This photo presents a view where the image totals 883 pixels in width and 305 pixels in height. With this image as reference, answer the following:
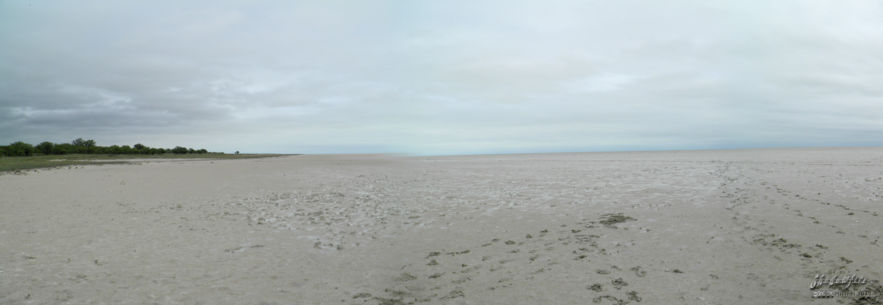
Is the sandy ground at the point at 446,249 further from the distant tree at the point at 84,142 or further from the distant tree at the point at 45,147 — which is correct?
the distant tree at the point at 84,142

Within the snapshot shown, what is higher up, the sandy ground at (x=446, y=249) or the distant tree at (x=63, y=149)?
the distant tree at (x=63, y=149)

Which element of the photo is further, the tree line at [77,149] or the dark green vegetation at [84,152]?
the tree line at [77,149]

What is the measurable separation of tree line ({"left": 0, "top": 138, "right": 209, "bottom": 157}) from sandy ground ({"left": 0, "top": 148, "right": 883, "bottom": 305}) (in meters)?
72.6

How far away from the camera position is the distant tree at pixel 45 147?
239 ft

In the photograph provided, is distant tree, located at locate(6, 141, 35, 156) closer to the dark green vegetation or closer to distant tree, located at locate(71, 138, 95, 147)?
the dark green vegetation

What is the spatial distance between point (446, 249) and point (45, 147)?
96417 mm

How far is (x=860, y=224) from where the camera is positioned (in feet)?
32.0

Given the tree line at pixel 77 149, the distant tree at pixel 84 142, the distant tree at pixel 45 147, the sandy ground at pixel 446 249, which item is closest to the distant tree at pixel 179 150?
the tree line at pixel 77 149

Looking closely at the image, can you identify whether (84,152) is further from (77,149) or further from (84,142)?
(84,142)

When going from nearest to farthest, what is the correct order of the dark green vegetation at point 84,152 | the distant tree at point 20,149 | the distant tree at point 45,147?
the dark green vegetation at point 84,152 < the distant tree at point 20,149 < the distant tree at point 45,147

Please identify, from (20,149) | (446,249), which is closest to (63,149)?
(20,149)

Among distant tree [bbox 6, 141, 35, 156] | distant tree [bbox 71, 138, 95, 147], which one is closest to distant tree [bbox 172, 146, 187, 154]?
distant tree [bbox 71, 138, 95, 147]

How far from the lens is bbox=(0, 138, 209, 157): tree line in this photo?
66812 millimetres

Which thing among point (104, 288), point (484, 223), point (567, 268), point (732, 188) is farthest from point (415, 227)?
point (732, 188)
